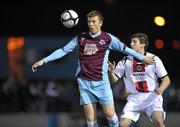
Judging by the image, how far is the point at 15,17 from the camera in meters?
27.0

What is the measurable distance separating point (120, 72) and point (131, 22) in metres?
13.5

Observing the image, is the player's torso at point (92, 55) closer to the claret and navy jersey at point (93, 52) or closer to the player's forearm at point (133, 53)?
the claret and navy jersey at point (93, 52)

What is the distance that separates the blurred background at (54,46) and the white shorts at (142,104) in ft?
26.7

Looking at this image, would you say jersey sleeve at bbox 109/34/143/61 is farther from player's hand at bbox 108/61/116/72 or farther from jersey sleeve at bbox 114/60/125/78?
jersey sleeve at bbox 114/60/125/78

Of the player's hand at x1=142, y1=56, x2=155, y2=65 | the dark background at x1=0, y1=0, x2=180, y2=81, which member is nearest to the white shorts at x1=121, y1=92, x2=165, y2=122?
the player's hand at x1=142, y1=56, x2=155, y2=65

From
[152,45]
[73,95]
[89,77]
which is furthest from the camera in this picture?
[73,95]

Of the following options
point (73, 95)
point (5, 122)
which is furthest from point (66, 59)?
point (5, 122)

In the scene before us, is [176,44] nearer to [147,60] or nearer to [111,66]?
[111,66]

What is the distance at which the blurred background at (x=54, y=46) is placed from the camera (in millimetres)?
22062

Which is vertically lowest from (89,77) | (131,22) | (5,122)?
(5,122)

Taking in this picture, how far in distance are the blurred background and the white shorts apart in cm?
815

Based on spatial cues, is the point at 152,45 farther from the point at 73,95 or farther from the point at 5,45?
the point at 5,45

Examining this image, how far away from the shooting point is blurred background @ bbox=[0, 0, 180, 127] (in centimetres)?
2206

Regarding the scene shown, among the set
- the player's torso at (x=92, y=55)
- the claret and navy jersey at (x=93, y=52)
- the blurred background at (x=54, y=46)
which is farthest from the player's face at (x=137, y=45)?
the blurred background at (x=54, y=46)
